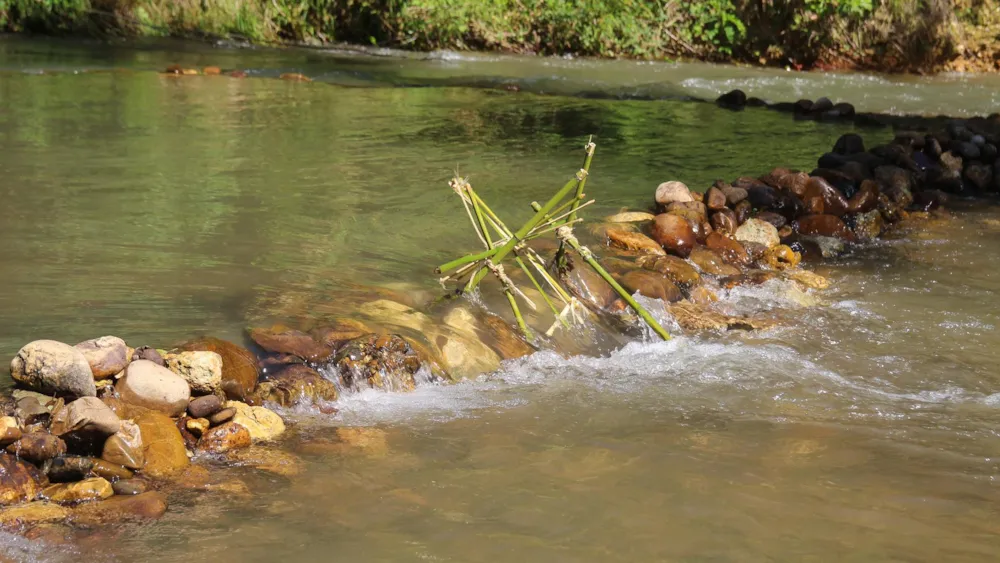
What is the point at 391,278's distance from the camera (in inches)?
209

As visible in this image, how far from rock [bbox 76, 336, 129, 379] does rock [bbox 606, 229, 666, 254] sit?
3.05m

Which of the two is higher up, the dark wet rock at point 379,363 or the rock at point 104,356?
the rock at point 104,356

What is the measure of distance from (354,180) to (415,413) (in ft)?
12.2

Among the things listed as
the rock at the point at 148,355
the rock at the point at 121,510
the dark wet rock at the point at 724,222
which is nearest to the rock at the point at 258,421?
the rock at the point at 148,355

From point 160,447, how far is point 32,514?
1.61 feet

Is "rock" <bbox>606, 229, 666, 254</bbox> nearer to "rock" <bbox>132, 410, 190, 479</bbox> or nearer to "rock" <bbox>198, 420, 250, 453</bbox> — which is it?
"rock" <bbox>198, 420, 250, 453</bbox>

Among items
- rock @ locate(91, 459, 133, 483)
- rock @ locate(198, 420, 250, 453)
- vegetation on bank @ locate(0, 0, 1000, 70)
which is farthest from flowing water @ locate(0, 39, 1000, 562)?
vegetation on bank @ locate(0, 0, 1000, 70)

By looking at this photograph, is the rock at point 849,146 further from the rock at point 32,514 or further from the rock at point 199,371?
the rock at point 32,514

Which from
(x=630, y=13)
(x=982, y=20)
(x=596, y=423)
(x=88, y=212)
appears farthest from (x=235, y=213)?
(x=982, y=20)

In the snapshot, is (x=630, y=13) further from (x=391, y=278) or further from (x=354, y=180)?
(x=391, y=278)

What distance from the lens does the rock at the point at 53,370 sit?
3574 millimetres

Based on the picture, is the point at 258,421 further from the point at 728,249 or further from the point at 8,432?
the point at 728,249

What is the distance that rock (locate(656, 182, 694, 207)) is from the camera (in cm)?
678

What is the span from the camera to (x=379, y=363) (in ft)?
14.0
